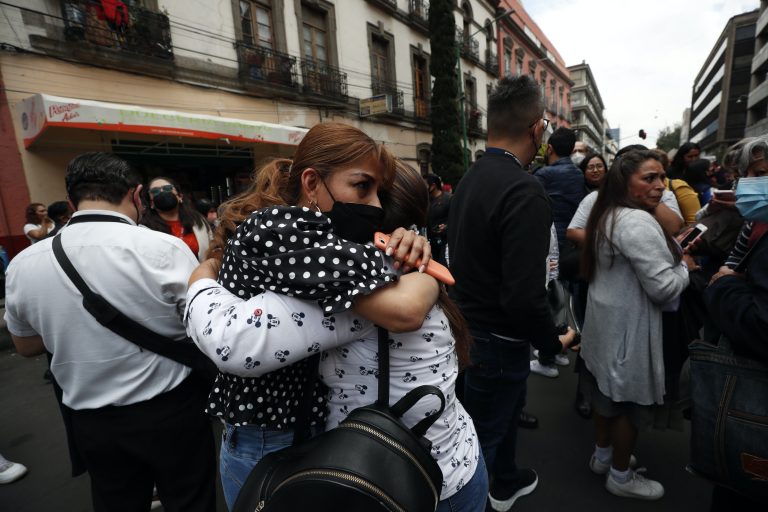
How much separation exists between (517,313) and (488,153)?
0.84m

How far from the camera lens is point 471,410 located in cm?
194

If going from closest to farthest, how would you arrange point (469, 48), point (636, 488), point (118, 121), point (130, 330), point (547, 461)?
point (130, 330) < point (636, 488) < point (547, 461) < point (118, 121) < point (469, 48)

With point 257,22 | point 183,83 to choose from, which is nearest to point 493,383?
point 183,83

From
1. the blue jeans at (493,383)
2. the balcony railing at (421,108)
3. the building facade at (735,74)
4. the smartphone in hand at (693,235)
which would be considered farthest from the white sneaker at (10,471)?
the building facade at (735,74)

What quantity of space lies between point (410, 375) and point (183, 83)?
10106 millimetres

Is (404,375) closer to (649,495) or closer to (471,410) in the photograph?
(471,410)

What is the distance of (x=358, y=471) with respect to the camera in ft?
2.38

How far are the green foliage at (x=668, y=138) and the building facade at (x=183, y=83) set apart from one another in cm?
6829

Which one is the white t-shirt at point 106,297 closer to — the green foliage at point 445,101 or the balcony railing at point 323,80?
the balcony railing at point 323,80

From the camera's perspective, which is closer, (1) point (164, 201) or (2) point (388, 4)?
(1) point (164, 201)

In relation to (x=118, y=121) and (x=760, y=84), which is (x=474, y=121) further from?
(x=760, y=84)

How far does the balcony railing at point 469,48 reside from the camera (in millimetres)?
19312

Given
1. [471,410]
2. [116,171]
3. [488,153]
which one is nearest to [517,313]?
[471,410]

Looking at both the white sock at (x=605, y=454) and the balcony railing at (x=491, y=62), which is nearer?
the white sock at (x=605, y=454)
